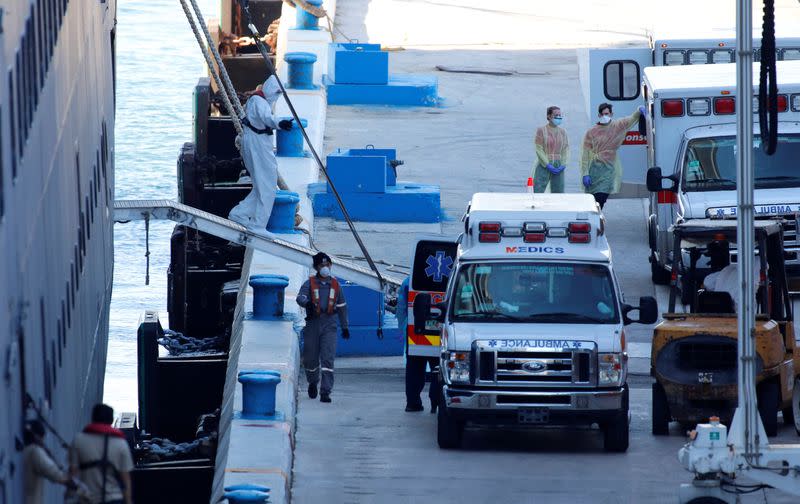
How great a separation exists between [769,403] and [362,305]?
6.13 metres

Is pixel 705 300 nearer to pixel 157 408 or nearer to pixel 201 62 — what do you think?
pixel 157 408

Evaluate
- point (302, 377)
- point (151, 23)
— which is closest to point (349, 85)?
point (302, 377)

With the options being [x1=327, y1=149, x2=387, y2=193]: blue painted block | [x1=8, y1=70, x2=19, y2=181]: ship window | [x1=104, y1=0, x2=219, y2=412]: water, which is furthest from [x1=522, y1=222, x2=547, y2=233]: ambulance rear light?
[x1=104, y1=0, x2=219, y2=412]: water

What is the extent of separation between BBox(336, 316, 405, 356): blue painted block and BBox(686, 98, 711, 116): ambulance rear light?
15.2 feet

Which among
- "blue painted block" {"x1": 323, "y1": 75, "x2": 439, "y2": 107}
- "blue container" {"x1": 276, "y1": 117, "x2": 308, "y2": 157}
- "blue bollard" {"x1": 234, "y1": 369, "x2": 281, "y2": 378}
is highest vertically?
"blue painted block" {"x1": 323, "y1": 75, "x2": 439, "y2": 107}

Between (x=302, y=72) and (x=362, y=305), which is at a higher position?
(x=302, y=72)

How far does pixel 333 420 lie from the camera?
17812mm

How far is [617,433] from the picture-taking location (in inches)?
640

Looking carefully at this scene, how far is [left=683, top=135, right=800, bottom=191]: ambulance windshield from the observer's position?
2127 centimetres

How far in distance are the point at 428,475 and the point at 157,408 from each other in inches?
305

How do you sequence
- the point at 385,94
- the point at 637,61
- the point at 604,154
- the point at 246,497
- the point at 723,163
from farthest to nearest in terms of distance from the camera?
the point at 385,94 → the point at 637,61 → the point at 604,154 → the point at 723,163 → the point at 246,497

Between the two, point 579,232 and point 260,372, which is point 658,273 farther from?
point 260,372

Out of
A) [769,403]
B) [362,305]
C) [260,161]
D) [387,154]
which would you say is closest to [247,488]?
[769,403]

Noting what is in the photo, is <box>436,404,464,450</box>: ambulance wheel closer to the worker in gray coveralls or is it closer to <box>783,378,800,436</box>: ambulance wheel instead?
the worker in gray coveralls
